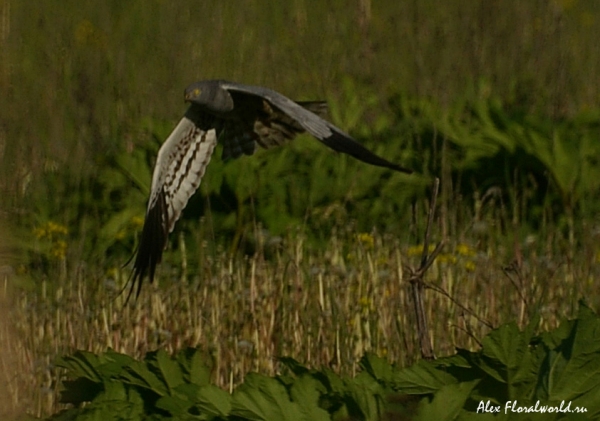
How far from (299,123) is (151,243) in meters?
0.94

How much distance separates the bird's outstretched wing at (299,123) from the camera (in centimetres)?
478

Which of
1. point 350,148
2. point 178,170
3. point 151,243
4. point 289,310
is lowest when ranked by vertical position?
point 289,310

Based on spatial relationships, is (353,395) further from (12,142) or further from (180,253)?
(12,142)

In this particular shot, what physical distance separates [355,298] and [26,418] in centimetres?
264

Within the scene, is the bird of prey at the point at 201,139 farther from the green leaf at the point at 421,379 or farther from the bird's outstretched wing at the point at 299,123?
the green leaf at the point at 421,379

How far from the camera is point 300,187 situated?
6.88 meters

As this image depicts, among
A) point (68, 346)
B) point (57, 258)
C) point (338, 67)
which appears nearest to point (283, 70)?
point (338, 67)

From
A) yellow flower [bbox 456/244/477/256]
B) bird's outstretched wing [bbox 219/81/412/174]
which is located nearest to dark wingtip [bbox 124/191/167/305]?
bird's outstretched wing [bbox 219/81/412/174]

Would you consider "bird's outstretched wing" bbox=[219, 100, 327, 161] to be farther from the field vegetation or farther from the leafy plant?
the leafy plant

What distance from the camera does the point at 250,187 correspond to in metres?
6.69

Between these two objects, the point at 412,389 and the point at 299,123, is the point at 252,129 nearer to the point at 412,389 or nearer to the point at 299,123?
the point at 299,123

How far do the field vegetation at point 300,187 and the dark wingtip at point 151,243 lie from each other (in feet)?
0.70

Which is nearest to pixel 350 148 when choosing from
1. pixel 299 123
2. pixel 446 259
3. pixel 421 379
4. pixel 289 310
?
pixel 299 123

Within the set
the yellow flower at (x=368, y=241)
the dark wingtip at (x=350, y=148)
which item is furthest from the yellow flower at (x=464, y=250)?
the dark wingtip at (x=350, y=148)
